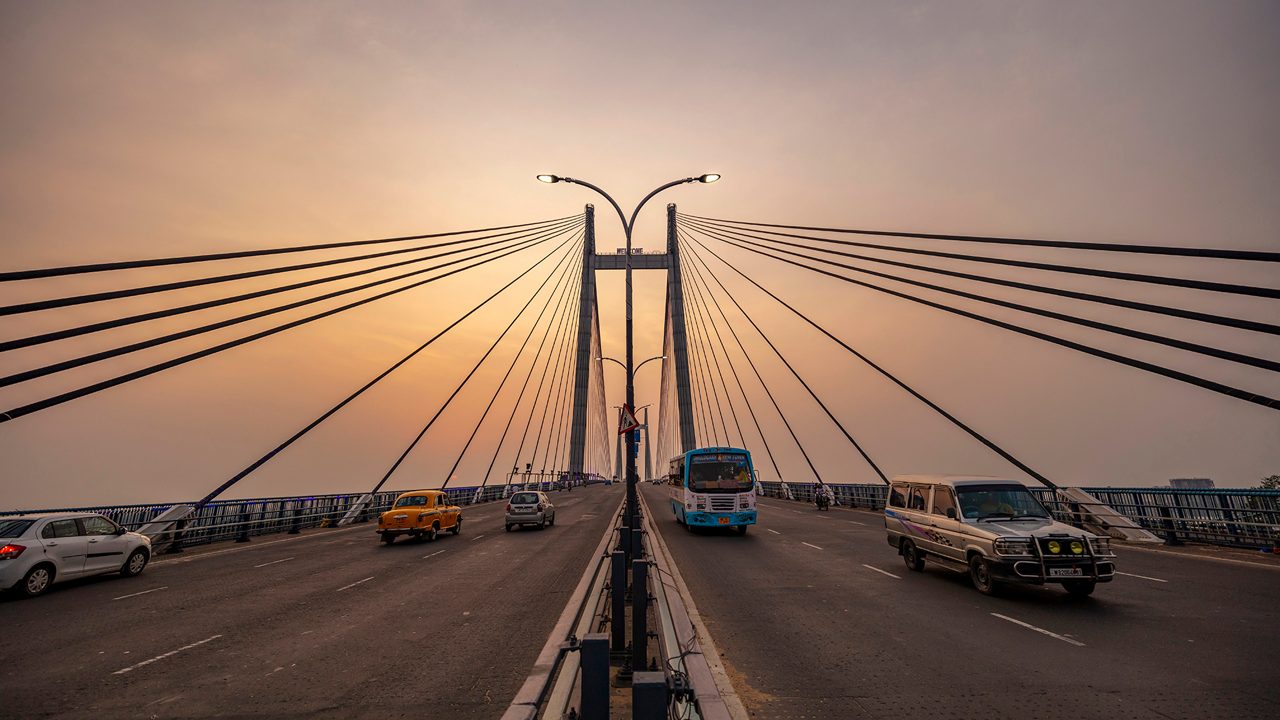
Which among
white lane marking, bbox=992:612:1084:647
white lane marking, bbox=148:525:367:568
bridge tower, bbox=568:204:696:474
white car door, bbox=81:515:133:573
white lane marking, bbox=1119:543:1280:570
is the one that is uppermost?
bridge tower, bbox=568:204:696:474

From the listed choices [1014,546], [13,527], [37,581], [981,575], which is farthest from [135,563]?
[1014,546]

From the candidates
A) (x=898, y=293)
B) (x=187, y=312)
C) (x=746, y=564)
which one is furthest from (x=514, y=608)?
(x=898, y=293)

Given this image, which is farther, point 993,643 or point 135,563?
point 135,563

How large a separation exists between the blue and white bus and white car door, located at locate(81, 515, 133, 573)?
621 inches

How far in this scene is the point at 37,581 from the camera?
464 inches

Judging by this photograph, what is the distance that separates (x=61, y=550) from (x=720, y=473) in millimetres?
17450

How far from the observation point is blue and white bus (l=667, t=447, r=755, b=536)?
21.0 meters

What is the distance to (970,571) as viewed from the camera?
1106 cm

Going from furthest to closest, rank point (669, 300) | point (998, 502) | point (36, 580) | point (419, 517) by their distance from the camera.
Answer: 1. point (669, 300)
2. point (419, 517)
3. point (36, 580)
4. point (998, 502)

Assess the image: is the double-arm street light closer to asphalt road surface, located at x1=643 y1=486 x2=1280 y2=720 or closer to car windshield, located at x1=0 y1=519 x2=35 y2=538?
asphalt road surface, located at x1=643 y1=486 x2=1280 y2=720

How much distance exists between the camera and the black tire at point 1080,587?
394 inches

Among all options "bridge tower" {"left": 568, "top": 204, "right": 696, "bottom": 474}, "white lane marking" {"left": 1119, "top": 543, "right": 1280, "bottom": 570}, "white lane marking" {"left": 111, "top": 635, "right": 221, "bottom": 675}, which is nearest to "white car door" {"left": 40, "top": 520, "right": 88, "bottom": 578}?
"white lane marking" {"left": 111, "top": 635, "right": 221, "bottom": 675}

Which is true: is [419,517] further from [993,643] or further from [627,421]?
[993,643]

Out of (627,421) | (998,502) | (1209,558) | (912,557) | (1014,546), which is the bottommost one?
(1209,558)
